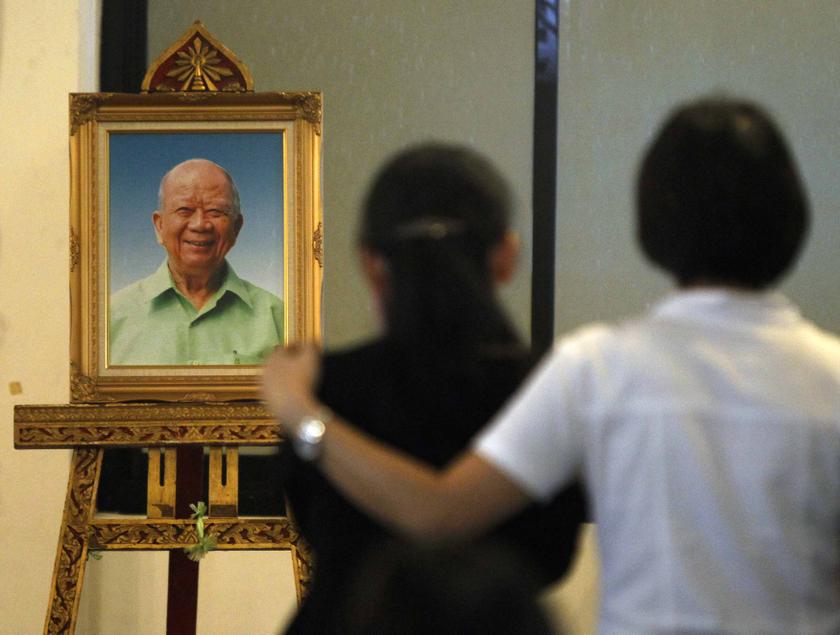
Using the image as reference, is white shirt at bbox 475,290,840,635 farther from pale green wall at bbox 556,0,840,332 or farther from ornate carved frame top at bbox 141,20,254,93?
pale green wall at bbox 556,0,840,332

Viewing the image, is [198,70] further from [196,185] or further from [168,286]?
[168,286]

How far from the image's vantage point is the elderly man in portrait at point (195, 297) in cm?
312

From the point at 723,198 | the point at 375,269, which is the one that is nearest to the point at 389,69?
the point at 375,269

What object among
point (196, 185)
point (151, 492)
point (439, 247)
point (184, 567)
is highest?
point (196, 185)

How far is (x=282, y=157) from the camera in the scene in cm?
316

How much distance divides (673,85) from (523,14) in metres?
0.51

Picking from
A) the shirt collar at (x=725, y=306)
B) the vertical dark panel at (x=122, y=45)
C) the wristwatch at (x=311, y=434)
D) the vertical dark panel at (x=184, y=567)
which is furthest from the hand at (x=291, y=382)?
the vertical dark panel at (x=122, y=45)

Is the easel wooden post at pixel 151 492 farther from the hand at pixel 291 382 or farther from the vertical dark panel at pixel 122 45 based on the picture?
the hand at pixel 291 382

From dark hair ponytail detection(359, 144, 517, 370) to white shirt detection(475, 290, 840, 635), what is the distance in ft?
0.38

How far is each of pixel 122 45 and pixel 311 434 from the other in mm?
2862

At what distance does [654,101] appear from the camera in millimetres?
3742

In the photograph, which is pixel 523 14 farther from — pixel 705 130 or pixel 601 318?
pixel 705 130

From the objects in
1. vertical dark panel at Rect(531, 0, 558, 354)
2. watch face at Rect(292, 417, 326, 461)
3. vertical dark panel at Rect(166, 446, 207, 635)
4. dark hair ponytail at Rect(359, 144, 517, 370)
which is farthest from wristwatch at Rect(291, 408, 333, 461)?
vertical dark panel at Rect(531, 0, 558, 354)

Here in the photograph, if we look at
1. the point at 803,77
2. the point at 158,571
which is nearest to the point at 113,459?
the point at 158,571
